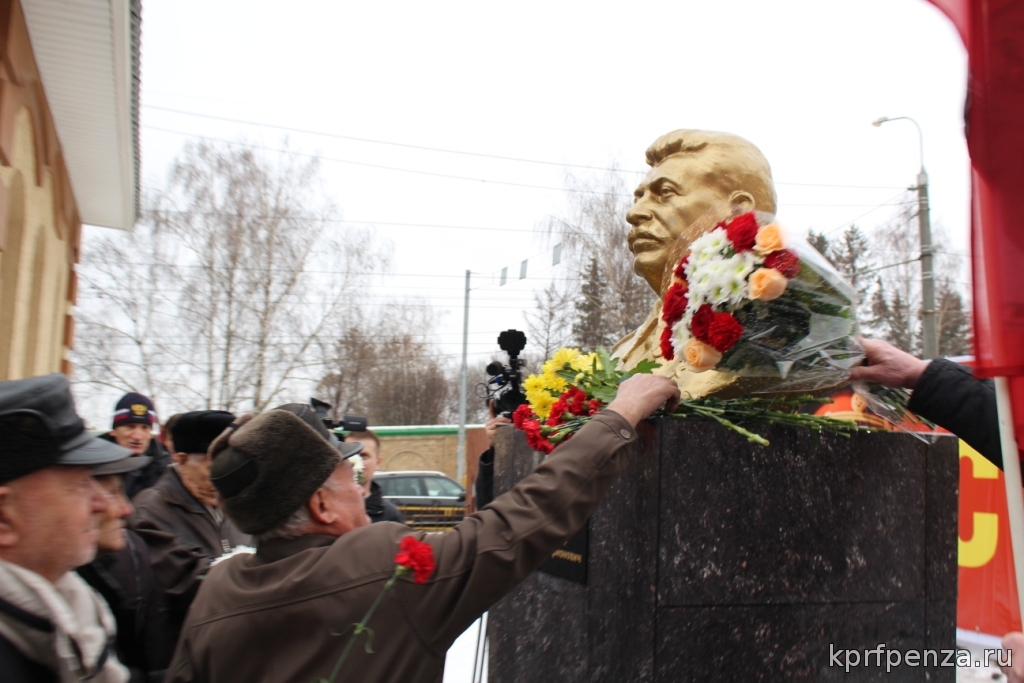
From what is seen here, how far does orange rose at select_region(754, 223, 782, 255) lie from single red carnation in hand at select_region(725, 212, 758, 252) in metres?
0.02

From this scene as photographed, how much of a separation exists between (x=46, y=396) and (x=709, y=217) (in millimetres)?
2074

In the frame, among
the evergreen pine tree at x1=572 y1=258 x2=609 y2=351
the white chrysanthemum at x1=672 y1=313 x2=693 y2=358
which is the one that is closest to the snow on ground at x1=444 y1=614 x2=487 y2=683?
the white chrysanthemum at x1=672 y1=313 x2=693 y2=358

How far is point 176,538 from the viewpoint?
2.61m

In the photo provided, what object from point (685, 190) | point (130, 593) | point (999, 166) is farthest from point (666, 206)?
point (130, 593)

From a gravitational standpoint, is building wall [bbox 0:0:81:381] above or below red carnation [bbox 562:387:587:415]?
above

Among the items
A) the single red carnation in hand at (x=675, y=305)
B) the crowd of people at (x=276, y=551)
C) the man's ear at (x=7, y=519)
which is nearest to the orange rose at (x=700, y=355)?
the single red carnation in hand at (x=675, y=305)

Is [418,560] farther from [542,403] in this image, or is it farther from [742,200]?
[742,200]

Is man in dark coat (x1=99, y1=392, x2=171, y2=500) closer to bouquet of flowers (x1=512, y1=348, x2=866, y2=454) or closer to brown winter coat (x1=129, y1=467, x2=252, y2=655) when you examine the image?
brown winter coat (x1=129, y1=467, x2=252, y2=655)

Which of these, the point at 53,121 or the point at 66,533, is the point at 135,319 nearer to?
the point at 53,121

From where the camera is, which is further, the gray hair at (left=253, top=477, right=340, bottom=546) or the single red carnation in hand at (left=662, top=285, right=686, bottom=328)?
the single red carnation in hand at (left=662, top=285, right=686, bottom=328)

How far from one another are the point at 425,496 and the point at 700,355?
16.0 meters

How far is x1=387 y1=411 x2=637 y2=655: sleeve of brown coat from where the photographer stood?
5.40 feet

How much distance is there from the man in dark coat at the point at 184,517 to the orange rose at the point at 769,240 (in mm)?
1817

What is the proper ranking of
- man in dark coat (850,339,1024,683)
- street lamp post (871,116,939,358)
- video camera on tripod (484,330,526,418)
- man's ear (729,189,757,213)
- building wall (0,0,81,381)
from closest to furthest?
man in dark coat (850,339,1024,683), man's ear (729,189,757,213), video camera on tripod (484,330,526,418), building wall (0,0,81,381), street lamp post (871,116,939,358)
